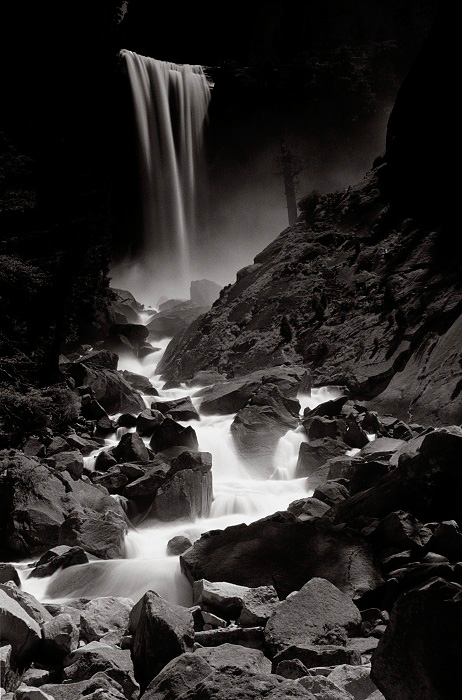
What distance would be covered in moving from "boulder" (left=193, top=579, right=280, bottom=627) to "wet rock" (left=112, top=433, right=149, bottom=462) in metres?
6.61

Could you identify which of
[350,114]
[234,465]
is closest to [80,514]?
[234,465]

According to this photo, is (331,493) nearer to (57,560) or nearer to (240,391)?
(57,560)

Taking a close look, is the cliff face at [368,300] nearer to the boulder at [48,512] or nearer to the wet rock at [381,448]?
the wet rock at [381,448]

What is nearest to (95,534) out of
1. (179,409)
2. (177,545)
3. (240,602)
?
(177,545)

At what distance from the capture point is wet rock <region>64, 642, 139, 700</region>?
15.0ft

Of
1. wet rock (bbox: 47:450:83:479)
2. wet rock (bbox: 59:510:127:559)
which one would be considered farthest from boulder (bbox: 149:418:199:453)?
wet rock (bbox: 59:510:127:559)

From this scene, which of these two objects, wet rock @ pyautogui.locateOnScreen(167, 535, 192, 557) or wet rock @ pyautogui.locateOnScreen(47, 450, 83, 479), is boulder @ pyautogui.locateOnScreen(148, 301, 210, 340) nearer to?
wet rock @ pyautogui.locateOnScreen(47, 450, 83, 479)

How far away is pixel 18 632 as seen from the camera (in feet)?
16.0

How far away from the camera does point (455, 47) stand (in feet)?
73.5

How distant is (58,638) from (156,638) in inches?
36.2

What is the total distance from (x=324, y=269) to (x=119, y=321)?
1484cm

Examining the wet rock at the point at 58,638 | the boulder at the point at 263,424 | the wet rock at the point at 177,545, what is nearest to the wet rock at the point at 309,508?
the wet rock at the point at 177,545

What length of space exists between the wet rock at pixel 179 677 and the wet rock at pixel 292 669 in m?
0.68

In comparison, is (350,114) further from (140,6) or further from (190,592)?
(190,592)
